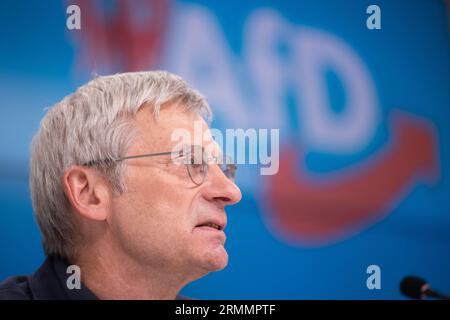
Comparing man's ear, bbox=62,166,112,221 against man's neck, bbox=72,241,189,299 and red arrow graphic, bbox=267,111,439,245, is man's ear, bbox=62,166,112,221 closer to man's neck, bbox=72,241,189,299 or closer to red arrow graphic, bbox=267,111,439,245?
man's neck, bbox=72,241,189,299

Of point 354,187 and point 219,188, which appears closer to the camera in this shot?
point 219,188

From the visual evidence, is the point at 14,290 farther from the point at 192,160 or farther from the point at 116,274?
the point at 192,160

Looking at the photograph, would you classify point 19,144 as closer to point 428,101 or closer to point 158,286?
point 158,286

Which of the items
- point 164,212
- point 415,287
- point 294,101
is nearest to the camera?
point 415,287

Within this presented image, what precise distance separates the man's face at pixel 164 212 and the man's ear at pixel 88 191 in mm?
41

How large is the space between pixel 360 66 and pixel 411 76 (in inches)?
9.6

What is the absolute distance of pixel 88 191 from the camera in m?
1.95

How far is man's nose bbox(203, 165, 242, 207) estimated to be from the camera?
198 cm

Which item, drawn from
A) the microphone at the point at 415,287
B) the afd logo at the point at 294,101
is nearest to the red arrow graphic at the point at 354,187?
the afd logo at the point at 294,101

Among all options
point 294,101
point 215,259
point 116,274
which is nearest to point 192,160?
point 215,259

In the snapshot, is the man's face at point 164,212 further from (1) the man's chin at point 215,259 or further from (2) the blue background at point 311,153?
(2) the blue background at point 311,153

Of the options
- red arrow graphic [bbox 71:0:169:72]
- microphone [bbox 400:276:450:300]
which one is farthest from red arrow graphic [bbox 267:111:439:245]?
red arrow graphic [bbox 71:0:169:72]

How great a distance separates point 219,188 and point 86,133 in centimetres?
49

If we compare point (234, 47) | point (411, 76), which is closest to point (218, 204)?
point (234, 47)
